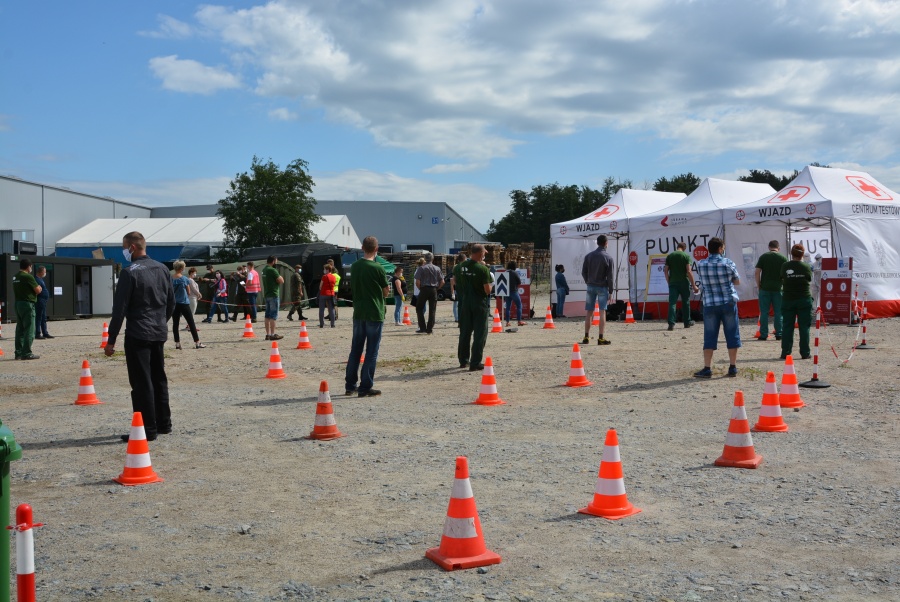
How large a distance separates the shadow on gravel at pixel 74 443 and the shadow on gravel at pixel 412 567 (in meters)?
4.31

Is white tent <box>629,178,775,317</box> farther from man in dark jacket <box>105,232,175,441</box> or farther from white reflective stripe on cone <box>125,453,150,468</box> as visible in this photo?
white reflective stripe on cone <box>125,453,150,468</box>

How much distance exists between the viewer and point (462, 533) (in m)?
4.43

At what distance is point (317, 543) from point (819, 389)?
748 centimetres

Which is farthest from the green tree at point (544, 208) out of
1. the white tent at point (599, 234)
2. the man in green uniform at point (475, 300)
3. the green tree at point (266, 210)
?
the man in green uniform at point (475, 300)

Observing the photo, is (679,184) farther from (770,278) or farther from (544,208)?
(770,278)

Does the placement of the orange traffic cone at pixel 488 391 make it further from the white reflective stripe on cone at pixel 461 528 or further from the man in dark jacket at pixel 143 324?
the white reflective stripe on cone at pixel 461 528

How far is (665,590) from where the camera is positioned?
4.07 meters

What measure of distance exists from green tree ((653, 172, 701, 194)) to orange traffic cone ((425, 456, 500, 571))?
7111 centimetres

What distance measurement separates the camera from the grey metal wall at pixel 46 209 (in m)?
57.4

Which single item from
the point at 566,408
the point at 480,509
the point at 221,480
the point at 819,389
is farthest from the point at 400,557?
the point at 819,389

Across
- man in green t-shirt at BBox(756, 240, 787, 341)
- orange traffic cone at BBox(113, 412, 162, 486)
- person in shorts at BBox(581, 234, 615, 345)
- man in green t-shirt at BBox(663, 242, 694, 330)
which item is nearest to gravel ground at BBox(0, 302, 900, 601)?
orange traffic cone at BBox(113, 412, 162, 486)

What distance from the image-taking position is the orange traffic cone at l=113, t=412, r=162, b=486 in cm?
631

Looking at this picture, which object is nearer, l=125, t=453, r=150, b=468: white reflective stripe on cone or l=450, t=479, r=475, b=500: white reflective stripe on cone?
l=450, t=479, r=475, b=500: white reflective stripe on cone

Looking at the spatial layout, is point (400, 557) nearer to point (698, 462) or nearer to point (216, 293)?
point (698, 462)
